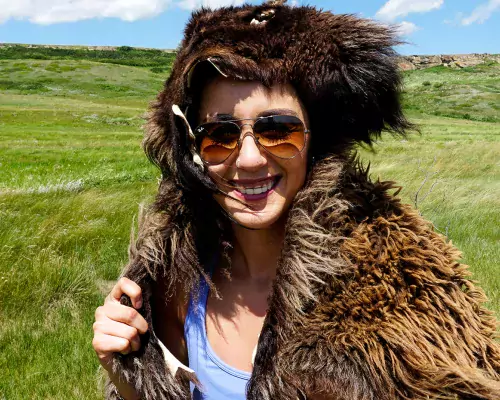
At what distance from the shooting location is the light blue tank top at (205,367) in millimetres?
1662

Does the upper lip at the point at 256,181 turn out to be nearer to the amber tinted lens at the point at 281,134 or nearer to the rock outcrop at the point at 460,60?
the amber tinted lens at the point at 281,134

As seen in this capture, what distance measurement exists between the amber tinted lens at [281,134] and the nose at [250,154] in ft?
0.09

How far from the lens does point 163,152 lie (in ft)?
5.88

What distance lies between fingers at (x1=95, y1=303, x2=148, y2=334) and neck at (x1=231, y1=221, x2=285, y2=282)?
1.45 ft

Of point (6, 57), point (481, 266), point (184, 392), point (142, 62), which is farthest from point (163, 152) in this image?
point (6, 57)

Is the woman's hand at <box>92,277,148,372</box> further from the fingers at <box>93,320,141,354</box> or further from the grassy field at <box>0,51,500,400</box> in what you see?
the grassy field at <box>0,51,500,400</box>

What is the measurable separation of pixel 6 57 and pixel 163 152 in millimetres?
95867

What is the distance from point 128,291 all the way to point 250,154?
666mm

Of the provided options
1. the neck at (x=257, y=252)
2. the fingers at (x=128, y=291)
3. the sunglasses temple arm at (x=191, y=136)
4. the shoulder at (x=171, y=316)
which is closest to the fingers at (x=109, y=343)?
the fingers at (x=128, y=291)

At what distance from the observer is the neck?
1830 millimetres

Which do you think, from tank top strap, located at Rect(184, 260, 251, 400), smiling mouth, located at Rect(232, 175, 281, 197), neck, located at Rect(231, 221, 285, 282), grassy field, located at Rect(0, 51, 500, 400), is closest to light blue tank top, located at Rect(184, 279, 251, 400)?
tank top strap, located at Rect(184, 260, 251, 400)

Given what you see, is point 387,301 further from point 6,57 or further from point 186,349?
point 6,57

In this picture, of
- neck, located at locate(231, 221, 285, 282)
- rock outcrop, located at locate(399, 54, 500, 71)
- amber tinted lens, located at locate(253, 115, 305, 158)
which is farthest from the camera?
rock outcrop, located at locate(399, 54, 500, 71)

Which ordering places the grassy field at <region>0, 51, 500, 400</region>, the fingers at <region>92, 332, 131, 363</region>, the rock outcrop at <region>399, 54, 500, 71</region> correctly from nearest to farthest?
the fingers at <region>92, 332, 131, 363</region>
the grassy field at <region>0, 51, 500, 400</region>
the rock outcrop at <region>399, 54, 500, 71</region>
